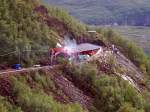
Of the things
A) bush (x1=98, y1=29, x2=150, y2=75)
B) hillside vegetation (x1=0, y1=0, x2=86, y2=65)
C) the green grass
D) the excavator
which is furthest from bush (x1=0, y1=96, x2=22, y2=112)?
bush (x1=98, y1=29, x2=150, y2=75)

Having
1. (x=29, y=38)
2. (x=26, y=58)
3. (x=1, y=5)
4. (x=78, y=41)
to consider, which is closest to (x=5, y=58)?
(x=26, y=58)

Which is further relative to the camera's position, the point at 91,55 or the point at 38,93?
A: the point at 91,55

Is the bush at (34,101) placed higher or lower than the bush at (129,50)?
higher

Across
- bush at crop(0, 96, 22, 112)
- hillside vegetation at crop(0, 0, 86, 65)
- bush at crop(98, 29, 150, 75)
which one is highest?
hillside vegetation at crop(0, 0, 86, 65)

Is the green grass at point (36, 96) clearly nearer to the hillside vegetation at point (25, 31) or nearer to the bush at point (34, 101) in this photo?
the bush at point (34, 101)

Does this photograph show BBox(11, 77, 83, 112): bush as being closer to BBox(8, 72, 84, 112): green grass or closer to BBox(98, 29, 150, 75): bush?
BBox(8, 72, 84, 112): green grass

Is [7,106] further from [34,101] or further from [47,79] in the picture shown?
[47,79]

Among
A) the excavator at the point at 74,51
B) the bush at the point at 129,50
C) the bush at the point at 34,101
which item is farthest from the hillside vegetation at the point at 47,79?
the bush at the point at 129,50

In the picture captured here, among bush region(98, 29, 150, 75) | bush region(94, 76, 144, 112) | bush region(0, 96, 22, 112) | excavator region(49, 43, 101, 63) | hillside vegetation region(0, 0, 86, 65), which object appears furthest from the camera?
bush region(98, 29, 150, 75)

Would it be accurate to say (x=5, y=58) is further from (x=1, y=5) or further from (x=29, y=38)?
(x=1, y=5)

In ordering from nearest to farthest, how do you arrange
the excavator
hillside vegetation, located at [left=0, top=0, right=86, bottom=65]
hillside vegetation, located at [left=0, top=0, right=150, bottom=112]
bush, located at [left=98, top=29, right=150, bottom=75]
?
1. hillside vegetation, located at [left=0, top=0, right=150, bottom=112]
2. hillside vegetation, located at [left=0, top=0, right=86, bottom=65]
3. the excavator
4. bush, located at [left=98, top=29, right=150, bottom=75]

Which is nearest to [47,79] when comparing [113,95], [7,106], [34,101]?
[113,95]
